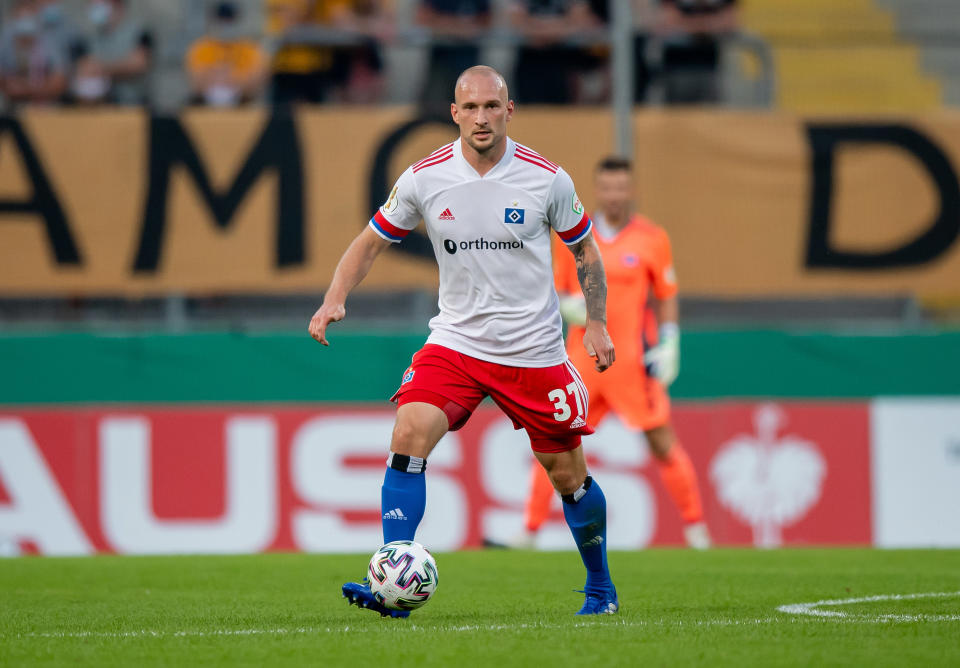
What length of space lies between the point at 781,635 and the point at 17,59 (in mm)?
10384

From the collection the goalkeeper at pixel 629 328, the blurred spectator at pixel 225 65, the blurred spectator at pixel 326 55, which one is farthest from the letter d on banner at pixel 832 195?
the blurred spectator at pixel 225 65

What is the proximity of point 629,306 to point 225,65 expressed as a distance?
5207 millimetres

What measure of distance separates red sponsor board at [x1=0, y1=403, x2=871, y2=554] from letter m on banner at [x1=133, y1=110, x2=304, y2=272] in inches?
71.7

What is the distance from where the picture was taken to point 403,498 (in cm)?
583

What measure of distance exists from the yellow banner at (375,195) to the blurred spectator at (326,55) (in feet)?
1.04

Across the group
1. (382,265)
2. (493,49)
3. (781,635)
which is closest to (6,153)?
(382,265)

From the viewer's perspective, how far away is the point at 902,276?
44.0 ft

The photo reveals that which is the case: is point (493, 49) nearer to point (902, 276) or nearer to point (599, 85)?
point (599, 85)

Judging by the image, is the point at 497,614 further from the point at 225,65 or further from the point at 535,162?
the point at 225,65

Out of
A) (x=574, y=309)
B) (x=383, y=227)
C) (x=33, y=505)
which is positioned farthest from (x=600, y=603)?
(x=33, y=505)

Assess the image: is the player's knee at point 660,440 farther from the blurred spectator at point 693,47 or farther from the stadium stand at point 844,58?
the stadium stand at point 844,58

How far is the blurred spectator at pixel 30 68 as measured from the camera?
1362cm

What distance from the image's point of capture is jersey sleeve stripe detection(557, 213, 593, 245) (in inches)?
243

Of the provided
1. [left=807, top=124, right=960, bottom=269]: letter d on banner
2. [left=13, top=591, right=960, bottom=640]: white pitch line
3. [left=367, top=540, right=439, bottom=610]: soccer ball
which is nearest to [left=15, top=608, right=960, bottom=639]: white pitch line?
[left=13, top=591, right=960, bottom=640]: white pitch line
